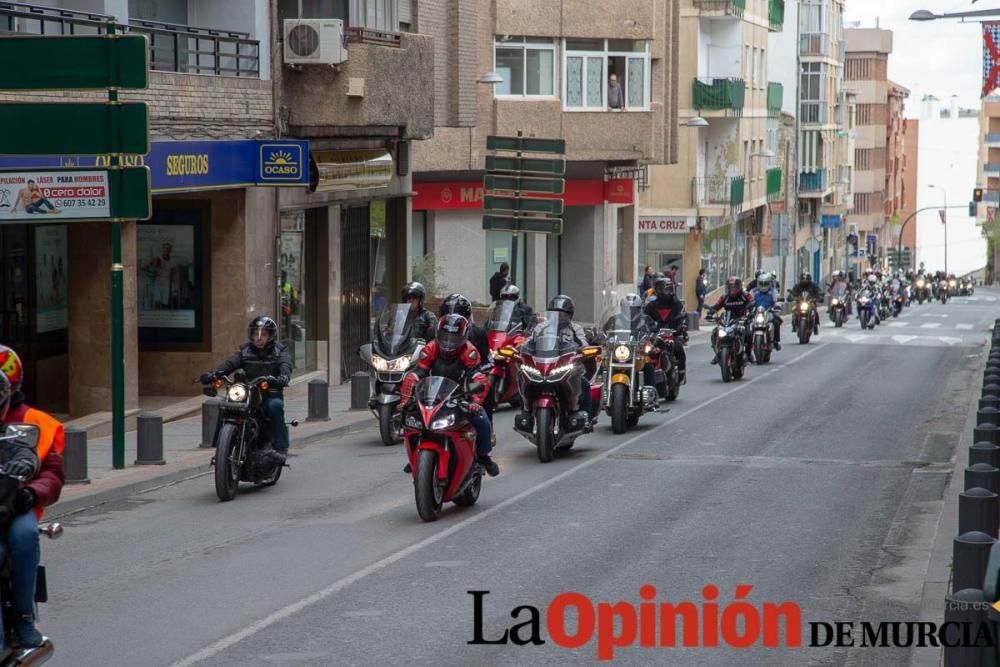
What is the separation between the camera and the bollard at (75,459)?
15.1 m

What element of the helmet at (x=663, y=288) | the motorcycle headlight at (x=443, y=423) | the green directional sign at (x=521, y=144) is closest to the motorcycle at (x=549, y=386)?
the motorcycle headlight at (x=443, y=423)

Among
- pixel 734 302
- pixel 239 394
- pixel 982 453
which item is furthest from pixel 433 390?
pixel 734 302

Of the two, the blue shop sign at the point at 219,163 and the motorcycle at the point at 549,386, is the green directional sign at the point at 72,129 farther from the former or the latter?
the motorcycle at the point at 549,386

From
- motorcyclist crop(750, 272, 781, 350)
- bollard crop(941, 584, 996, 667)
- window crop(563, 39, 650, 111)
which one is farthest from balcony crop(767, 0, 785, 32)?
bollard crop(941, 584, 996, 667)

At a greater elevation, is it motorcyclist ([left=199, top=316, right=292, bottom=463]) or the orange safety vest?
the orange safety vest

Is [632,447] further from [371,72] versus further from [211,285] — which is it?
[371,72]

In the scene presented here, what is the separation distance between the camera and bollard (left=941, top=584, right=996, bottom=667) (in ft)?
23.1

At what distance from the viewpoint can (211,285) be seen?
23.3 meters

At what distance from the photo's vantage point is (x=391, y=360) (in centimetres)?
1923

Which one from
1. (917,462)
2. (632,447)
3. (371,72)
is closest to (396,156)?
(371,72)

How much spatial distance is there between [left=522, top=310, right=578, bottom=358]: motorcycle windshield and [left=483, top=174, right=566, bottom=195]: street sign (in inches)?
480

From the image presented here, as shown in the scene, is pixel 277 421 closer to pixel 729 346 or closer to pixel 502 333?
pixel 502 333

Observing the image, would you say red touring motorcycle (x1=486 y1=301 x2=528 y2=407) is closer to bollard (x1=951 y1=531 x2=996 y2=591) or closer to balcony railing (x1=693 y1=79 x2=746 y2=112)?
bollard (x1=951 y1=531 x2=996 y2=591)

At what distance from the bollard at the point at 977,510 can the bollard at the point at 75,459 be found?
850 centimetres
